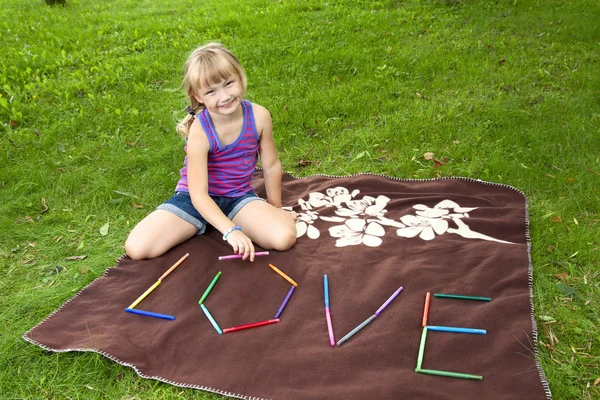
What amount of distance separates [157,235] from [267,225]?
83cm

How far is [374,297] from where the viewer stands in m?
3.34

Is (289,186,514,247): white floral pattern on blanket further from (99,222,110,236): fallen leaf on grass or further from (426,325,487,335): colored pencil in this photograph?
(99,222,110,236): fallen leaf on grass

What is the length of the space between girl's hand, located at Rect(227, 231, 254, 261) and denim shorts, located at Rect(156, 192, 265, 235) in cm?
43

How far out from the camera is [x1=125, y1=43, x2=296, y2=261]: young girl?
11.9 feet

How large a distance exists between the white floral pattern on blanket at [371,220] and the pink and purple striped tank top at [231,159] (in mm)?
588

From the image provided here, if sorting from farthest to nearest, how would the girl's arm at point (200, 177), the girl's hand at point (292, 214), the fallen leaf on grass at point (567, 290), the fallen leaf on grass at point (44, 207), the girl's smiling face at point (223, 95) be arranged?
the fallen leaf on grass at point (44, 207) → the girl's hand at point (292, 214) → the girl's arm at point (200, 177) → the girl's smiling face at point (223, 95) → the fallen leaf on grass at point (567, 290)

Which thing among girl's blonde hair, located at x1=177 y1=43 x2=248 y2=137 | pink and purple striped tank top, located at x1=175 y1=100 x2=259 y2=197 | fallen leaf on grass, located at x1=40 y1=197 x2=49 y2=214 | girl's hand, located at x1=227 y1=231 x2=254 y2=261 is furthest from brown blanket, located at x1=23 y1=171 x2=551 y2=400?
fallen leaf on grass, located at x1=40 y1=197 x2=49 y2=214

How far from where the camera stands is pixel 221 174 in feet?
13.5

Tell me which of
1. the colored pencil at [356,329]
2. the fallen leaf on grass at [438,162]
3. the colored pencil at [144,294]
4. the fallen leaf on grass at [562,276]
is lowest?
the fallen leaf on grass at [562,276]

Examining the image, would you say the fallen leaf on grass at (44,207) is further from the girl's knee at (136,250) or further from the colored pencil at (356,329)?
the colored pencil at (356,329)

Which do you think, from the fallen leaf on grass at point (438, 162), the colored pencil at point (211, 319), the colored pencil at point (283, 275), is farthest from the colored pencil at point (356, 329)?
the fallen leaf on grass at point (438, 162)

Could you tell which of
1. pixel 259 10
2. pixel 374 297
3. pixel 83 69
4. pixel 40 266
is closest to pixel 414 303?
pixel 374 297

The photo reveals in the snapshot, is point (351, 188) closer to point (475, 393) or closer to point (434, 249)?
point (434, 249)

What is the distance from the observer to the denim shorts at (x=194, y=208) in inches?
158
